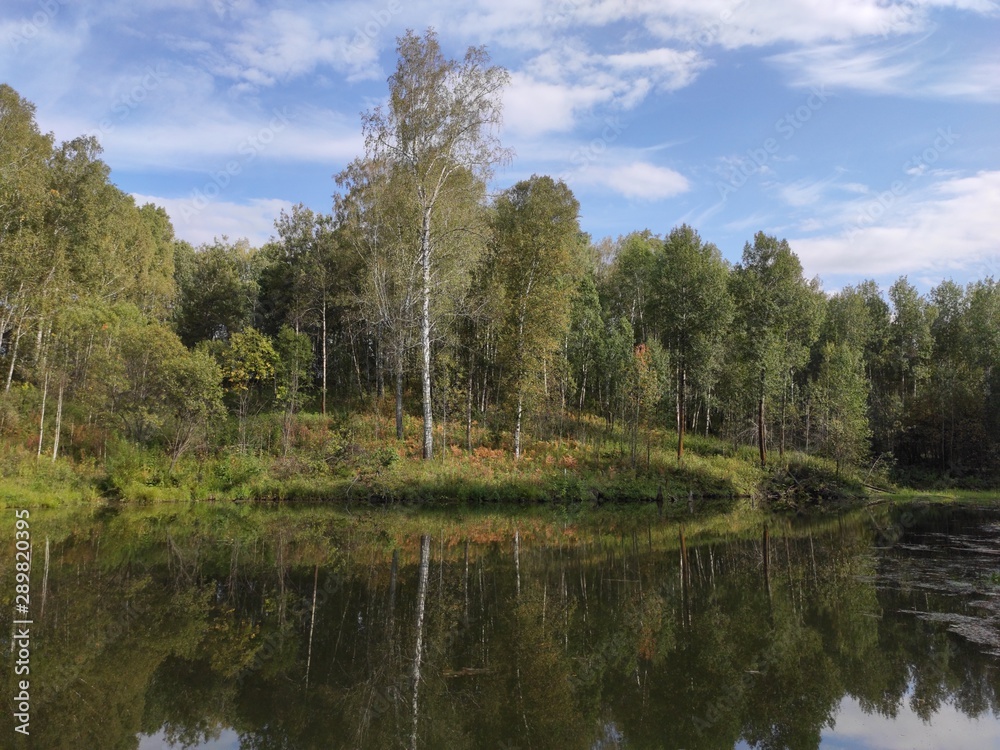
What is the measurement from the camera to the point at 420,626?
331 inches

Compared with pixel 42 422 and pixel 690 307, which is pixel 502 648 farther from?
pixel 690 307

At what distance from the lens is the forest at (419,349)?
2500 centimetres

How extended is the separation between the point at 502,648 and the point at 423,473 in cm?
1789

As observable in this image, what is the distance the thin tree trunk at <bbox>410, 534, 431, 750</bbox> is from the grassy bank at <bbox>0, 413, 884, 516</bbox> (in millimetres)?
10413

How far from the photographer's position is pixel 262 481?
2495 cm

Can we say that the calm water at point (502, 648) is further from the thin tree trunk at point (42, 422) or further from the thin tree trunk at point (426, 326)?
the thin tree trunk at point (426, 326)

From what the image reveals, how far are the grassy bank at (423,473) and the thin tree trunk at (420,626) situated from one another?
10413mm

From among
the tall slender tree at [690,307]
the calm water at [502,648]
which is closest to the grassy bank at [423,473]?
the tall slender tree at [690,307]

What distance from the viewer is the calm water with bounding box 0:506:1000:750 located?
566 centimetres

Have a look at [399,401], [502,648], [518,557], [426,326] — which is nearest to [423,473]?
[399,401]

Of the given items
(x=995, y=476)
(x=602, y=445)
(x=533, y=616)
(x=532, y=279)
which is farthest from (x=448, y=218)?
(x=995, y=476)

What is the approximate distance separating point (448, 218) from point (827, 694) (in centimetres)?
2433

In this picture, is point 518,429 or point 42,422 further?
point 518,429

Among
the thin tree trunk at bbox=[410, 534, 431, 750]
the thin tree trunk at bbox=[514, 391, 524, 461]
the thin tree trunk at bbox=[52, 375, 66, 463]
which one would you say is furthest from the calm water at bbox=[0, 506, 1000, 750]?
the thin tree trunk at bbox=[514, 391, 524, 461]
